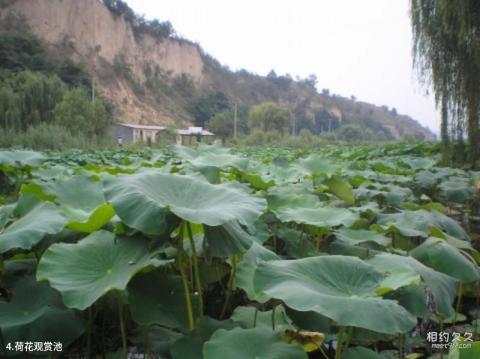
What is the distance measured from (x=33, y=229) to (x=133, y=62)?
37462 millimetres

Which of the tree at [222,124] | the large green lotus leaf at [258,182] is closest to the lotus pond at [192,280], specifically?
the large green lotus leaf at [258,182]

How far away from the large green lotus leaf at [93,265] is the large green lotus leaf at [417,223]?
98 cm

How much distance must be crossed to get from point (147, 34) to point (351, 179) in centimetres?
3924

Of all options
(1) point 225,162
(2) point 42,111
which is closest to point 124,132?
(2) point 42,111

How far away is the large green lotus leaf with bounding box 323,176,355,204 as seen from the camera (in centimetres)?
245

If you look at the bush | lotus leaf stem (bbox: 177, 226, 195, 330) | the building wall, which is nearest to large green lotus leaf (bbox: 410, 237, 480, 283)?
lotus leaf stem (bbox: 177, 226, 195, 330)

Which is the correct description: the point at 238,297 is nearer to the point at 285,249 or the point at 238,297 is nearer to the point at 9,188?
the point at 285,249

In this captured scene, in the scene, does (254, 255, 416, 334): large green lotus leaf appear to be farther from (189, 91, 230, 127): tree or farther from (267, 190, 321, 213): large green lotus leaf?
(189, 91, 230, 127): tree

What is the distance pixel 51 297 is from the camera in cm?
110

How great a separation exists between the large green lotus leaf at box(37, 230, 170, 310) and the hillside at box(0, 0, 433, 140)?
103 feet

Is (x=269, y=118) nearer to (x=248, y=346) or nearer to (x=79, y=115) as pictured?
(x=79, y=115)

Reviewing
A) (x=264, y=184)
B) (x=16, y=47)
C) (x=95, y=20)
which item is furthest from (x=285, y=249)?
(x=95, y=20)

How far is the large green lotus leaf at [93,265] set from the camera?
92 cm

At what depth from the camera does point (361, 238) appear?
1545 mm
